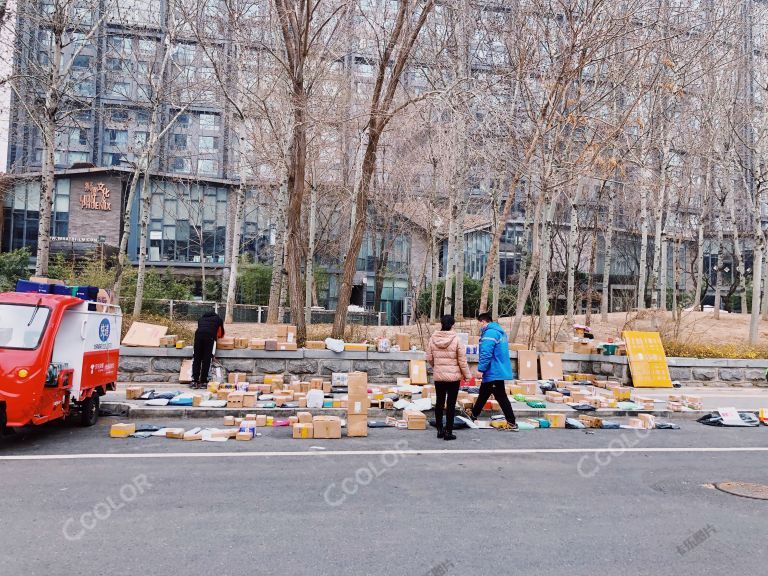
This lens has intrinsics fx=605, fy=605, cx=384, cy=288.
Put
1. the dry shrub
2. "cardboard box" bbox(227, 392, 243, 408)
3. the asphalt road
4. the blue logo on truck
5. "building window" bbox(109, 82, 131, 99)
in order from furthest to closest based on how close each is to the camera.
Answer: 1. "building window" bbox(109, 82, 131, 99)
2. the dry shrub
3. "cardboard box" bbox(227, 392, 243, 408)
4. the blue logo on truck
5. the asphalt road

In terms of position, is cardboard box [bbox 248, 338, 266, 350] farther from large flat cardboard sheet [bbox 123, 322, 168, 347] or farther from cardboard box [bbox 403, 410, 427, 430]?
cardboard box [bbox 403, 410, 427, 430]

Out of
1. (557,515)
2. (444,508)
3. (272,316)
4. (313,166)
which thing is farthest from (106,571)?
(313,166)

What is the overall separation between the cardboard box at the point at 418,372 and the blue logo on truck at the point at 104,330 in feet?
21.3

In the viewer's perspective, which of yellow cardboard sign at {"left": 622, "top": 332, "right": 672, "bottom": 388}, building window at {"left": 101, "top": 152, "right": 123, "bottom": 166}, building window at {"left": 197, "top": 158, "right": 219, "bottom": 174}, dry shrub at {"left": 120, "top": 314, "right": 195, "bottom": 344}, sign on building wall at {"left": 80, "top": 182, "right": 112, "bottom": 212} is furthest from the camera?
building window at {"left": 101, "top": 152, "right": 123, "bottom": 166}

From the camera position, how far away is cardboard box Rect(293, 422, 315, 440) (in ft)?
28.2

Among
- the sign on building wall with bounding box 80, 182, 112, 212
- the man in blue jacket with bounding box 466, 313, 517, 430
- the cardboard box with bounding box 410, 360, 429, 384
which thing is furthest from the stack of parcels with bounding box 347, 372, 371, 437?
the sign on building wall with bounding box 80, 182, 112, 212

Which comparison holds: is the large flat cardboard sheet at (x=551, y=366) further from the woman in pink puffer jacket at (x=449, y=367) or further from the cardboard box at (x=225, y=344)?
the cardboard box at (x=225, y=344)

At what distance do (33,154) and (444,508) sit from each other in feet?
163

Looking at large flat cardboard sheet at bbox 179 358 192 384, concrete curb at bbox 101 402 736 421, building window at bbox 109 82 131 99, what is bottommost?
concrete curb at bbox 101 402 736 421

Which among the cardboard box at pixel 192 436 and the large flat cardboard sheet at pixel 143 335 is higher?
the large flat cardboard sheet at pixel 143 335

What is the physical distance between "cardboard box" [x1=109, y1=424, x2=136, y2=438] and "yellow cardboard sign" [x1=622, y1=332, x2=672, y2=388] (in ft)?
36.9

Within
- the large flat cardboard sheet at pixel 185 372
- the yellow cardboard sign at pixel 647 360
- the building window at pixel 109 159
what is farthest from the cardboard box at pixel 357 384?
the building window at pixel 109 159

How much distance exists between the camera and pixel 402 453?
25.4 ft

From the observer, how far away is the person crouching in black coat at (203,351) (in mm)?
12367
